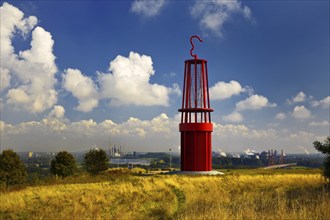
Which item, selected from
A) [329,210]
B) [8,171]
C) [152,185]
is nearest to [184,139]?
[152,185]

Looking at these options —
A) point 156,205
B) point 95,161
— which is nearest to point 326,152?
point 156,205

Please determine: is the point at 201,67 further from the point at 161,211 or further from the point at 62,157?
the point at 161,211

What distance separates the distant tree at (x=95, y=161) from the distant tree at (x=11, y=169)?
7932 mm

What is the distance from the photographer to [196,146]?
42.5 meters

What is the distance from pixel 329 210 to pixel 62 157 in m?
33.8

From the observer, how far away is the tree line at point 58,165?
39.5 metres

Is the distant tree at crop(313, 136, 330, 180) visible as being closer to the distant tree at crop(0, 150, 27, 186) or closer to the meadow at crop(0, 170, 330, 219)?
the meadow at crop(0, 170, 330, 219)

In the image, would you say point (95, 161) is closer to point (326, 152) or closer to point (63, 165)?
point (63, 165)

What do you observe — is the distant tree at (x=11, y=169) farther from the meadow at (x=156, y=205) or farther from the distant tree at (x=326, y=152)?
the distant tree at (x=326, y=152)

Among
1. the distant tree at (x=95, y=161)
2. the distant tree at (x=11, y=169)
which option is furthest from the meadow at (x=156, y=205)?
the distant tree at (x=95, y=161)

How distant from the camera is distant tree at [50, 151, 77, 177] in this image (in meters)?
42.6

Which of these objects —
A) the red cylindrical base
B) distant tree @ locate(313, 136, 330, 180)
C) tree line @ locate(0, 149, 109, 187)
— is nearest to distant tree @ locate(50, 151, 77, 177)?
tree line @ locate(0, 149, 109, 187)

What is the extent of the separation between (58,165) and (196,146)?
1597 cm

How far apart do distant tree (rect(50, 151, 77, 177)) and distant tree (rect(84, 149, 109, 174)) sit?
267cm
